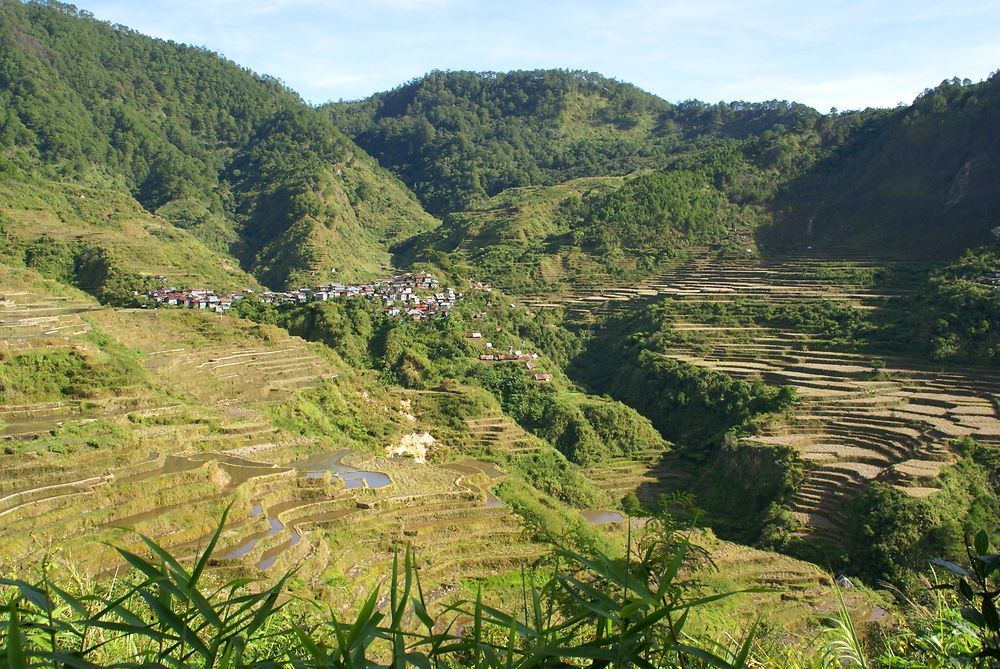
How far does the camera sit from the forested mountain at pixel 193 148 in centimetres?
5053

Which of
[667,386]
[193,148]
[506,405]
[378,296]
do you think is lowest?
[506,405]

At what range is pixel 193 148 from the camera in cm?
6556

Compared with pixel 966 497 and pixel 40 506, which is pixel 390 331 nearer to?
pixel 40 506

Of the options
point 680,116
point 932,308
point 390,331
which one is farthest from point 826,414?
point 680,116

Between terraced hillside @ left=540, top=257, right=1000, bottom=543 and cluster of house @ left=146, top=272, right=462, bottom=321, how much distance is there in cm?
783

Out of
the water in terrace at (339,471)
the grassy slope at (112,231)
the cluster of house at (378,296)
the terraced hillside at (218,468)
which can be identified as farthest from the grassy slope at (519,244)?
the water in terrace at (339,471)

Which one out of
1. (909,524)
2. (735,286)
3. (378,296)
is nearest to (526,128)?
(735,286)

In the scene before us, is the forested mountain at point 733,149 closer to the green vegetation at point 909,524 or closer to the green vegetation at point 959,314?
the green vegetation at point 959,314

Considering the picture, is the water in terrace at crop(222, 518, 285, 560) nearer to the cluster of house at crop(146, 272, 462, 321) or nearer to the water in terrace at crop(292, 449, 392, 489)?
the water in terrace at crop(292, 449, 392, 489)

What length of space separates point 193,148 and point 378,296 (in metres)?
41.8

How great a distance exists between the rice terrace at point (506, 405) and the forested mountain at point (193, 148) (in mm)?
436

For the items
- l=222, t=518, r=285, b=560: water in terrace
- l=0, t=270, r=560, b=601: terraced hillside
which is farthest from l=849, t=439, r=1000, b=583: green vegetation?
l=222, t=518, r=285, b=560: water in terrace

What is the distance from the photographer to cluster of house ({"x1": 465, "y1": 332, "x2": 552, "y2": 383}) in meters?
28.1

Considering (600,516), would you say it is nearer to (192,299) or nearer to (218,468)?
(218,468)
